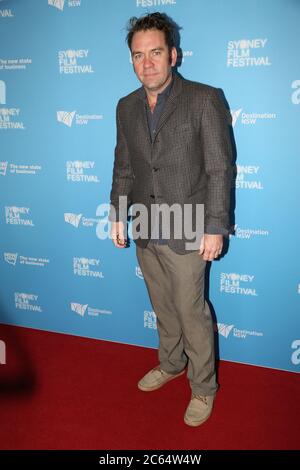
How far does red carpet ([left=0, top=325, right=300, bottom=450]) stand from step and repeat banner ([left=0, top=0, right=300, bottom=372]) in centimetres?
21

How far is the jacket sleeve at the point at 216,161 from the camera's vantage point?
1.81 metres

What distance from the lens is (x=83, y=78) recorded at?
247 cm

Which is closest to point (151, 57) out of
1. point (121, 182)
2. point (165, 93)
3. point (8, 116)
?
point (165, 93)

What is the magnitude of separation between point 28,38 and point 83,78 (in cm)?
46

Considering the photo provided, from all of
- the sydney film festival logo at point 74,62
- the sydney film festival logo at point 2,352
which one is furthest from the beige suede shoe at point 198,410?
the sydney film festival logo at point 74,62

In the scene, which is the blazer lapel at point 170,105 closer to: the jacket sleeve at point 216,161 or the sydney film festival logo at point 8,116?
the jacket sleeve at point 216,161

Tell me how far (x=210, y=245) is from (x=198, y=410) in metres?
0.95

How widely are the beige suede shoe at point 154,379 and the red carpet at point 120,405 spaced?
0.12 feet

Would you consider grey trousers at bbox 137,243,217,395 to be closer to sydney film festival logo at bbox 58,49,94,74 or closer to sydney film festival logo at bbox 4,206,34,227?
sydney film festival logo at bbox 4,206,34,227

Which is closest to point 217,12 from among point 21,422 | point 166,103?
point 166,103

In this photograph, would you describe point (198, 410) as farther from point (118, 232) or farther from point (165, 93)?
point (165, 93)

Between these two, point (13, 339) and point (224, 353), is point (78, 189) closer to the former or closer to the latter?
point (13, 339)

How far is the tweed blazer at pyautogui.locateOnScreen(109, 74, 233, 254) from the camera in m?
1.82

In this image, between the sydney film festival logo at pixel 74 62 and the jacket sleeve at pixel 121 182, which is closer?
the jacket sleeve at pixel 121 182
